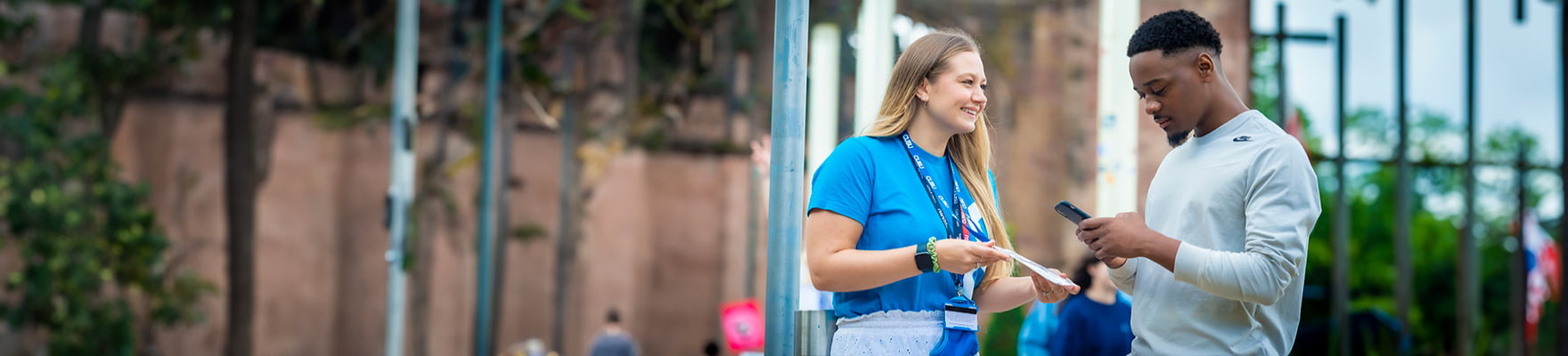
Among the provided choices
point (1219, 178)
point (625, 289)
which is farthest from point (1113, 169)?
point (625, 289)

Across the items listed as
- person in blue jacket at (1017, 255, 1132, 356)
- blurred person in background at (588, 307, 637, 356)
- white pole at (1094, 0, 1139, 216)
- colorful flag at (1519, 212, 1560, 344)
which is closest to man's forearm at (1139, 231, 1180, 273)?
person in blue jacket at (1017, 255, 1132, 356)

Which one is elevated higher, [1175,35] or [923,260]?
[1175,35]

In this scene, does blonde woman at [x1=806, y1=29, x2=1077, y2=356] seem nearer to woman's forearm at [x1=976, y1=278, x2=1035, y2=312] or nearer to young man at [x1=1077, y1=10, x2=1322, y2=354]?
woman's forearm at [x1=976, y1=278, x2=1035, y2=312]

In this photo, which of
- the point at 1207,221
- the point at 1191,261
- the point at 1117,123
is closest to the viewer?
the point at 1191,261

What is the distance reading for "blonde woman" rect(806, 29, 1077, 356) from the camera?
9.15 feet

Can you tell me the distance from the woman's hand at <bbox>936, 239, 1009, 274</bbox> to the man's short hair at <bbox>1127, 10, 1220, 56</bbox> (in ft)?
1.60

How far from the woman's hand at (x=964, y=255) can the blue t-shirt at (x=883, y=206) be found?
0.17m

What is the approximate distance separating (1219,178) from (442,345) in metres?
20.4

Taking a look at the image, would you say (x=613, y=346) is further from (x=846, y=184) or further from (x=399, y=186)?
(x=846, y=184)

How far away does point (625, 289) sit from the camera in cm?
2386

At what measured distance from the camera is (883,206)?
290 centimetres

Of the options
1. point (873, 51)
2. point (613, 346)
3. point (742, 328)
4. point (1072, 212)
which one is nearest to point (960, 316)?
point (1072, 212)

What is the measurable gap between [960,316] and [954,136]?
44 cm

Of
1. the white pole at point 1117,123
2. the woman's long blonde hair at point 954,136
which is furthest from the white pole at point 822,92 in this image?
the woman's long blonde hair at point 954,136
